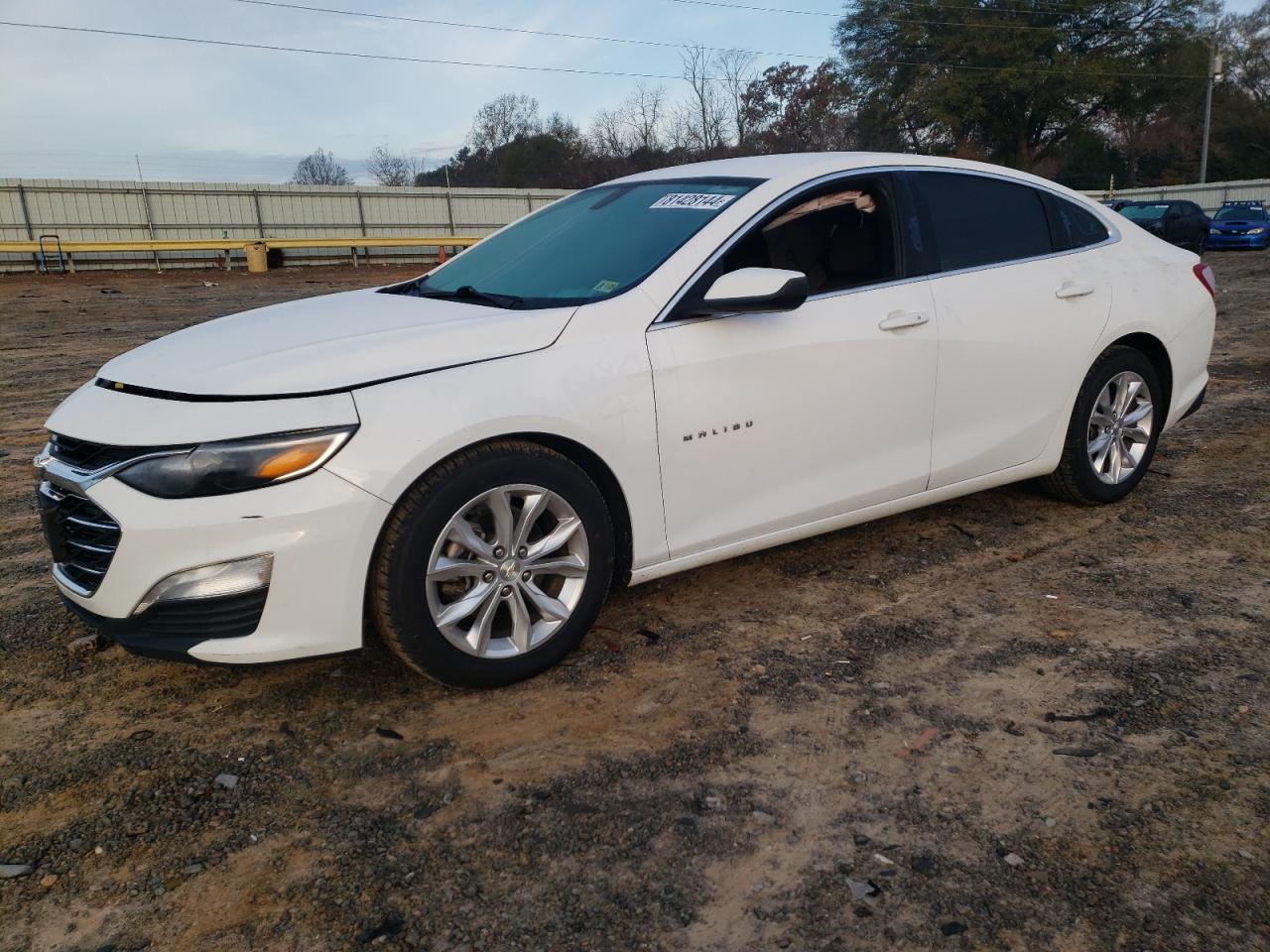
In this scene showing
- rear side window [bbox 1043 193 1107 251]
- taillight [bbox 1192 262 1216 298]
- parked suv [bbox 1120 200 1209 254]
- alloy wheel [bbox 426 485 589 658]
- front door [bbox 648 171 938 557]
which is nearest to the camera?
alloy wheel [bbox 426 485 589 658]

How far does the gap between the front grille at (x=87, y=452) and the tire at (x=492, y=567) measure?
751 mm

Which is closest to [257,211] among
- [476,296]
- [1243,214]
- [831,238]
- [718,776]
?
[1243,214]

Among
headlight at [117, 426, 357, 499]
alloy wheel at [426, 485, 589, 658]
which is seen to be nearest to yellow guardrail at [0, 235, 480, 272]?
alloy wheel at [426, 485, 589, 658]

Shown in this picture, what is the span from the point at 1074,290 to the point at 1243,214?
86.6 feet

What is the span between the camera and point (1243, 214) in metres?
26.2


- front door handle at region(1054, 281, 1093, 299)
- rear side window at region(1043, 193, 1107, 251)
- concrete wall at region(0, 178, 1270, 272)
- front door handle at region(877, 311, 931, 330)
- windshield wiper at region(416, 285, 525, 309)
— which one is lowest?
front door handle at region(877, 311, 931, 330)

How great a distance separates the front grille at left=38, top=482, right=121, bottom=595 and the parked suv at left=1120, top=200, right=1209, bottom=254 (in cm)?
2409

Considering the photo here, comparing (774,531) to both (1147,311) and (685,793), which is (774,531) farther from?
(1147,311)

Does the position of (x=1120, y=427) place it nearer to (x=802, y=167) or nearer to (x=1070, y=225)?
(x=1070, y=225)

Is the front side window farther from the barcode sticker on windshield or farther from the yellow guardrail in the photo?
the yellow guardrail

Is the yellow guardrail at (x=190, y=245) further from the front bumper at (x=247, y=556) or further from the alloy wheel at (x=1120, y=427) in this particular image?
the front bumper at (x=247, y=556)

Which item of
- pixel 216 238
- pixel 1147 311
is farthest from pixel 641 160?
pixel 1147 311

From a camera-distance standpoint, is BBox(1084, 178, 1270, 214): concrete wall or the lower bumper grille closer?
the lower bumper grille

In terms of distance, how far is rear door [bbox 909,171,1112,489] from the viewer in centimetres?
418
